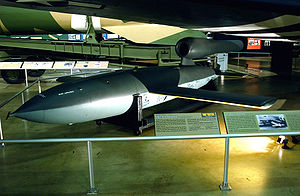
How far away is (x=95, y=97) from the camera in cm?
514

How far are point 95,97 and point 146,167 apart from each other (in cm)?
178

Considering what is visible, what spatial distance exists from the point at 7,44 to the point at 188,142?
8.95 m

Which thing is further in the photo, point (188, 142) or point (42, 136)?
point (42, 136)

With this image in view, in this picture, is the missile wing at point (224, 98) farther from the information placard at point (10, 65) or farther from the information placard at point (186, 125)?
the information placard at point (10, 65)

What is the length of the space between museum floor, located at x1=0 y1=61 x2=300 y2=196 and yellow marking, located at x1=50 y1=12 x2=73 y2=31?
598 cm

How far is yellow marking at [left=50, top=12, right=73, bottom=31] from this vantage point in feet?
34.0

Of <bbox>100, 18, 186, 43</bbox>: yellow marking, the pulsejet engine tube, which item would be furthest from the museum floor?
<bbox>100, 18, 186, 43</bbox>: yellow marking

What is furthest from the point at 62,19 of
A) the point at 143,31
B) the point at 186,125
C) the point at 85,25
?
the point at 186,125

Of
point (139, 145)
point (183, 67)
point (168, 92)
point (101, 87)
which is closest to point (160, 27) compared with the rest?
point (183, 67)

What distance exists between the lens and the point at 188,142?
5242mm

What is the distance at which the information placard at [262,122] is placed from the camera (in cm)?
345

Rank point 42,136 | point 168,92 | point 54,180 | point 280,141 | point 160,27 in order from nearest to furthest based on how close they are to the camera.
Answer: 1. point 54,180
2. point 280,141
3. point 42,136
4. point 168,92
5. point 160,27

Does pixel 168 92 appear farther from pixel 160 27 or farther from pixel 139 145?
pixel 160 27

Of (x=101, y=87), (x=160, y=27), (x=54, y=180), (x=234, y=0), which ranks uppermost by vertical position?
(x=160, y=27)
